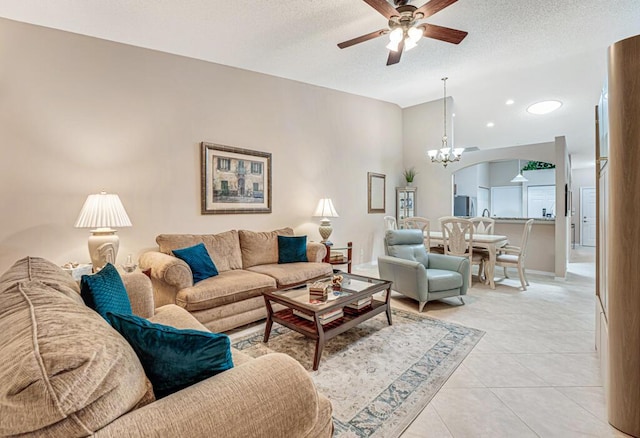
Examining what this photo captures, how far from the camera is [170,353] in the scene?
2.94 ft

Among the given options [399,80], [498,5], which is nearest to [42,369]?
[498,5]

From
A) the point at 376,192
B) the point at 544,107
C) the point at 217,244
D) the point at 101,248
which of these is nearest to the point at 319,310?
the point at 217,244

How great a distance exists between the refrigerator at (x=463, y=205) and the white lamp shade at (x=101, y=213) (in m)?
7.59

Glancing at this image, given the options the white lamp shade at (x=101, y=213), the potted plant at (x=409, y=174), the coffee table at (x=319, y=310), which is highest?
the potted plant at (x=409, y=174)

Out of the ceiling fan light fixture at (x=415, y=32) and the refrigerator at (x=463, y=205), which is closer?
the ceiling fan light fixture at (x=415, y=32)

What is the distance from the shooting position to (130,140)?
3182 mm

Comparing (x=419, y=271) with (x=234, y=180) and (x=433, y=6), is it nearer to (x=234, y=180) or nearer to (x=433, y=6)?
(x=433, y=6)

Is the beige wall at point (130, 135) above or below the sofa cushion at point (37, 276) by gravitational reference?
above

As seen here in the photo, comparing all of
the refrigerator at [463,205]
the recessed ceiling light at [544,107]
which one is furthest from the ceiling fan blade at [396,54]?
the refrigerator at [463,205]

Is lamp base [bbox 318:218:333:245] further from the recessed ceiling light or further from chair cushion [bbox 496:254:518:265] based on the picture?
the recessed ceiling light

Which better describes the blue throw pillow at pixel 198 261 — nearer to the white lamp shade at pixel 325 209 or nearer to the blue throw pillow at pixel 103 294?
the blue throw pillow at pixel 103 294

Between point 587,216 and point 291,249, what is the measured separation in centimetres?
1007

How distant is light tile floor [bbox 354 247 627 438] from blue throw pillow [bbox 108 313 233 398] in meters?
1.22

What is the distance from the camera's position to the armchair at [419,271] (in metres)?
3.23
